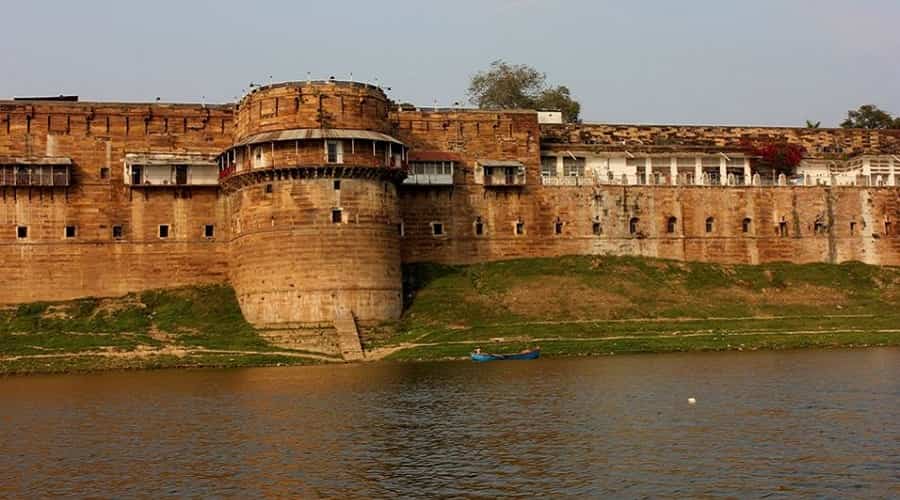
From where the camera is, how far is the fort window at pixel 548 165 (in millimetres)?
79938

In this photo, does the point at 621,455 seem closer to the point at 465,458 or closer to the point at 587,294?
the point at 465,458

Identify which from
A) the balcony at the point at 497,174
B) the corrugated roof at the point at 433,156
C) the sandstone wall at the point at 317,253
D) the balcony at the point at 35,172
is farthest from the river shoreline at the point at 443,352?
the balcony at the point at 497,174

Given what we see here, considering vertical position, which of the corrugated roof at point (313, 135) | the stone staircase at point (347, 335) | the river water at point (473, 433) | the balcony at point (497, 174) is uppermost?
the corrugated roof at point (313, 135)

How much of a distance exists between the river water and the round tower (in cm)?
1381

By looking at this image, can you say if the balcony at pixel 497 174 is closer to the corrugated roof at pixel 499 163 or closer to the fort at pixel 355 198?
the corrugated roof at pixel 499 163

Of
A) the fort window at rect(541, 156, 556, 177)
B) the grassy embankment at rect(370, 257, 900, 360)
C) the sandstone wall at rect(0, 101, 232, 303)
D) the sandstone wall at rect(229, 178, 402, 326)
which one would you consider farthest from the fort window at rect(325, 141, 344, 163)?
the fort window at rect(541, 156, 556, 177)

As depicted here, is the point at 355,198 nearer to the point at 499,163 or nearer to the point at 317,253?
the point at 317,253

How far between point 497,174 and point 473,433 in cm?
4380

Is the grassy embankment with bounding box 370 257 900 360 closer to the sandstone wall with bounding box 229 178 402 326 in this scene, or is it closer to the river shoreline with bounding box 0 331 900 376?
the river shoreline with bounding box 0 331 900 376

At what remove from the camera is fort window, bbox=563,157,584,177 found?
80.6 m

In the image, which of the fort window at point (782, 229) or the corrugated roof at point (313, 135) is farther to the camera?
the fort window at point (782, 229)

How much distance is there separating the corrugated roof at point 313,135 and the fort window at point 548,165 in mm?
16804

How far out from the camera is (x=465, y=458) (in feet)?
94.6

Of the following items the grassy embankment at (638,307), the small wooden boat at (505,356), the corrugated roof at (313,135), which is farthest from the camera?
the corrugated roof at (313,135)
